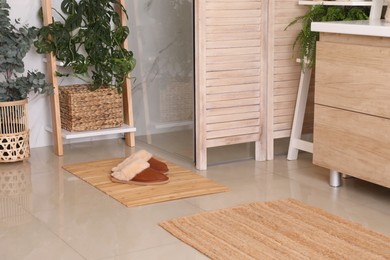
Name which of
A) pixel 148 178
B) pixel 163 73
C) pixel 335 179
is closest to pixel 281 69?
pixel 163 73

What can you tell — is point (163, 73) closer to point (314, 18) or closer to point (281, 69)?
point (281, 69)

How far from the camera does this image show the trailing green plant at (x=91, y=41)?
4020 millimetres

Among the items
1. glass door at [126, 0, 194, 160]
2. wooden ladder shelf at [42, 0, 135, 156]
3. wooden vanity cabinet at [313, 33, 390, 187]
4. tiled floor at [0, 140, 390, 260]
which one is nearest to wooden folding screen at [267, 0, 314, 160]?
tiled floor at [0, 140, 390, 260]

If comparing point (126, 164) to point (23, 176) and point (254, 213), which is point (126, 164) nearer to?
point (23, 176)

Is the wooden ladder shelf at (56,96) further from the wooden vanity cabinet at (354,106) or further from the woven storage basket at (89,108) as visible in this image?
the wooden vanity cabinet at (354,106)

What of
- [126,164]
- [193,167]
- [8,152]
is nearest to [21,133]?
[8,152]

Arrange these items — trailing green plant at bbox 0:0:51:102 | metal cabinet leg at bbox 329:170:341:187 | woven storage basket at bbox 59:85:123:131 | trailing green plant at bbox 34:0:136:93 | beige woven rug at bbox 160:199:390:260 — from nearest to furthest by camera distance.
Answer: beige woven rug at bbox 160:199:390:260 < metal cabinet leg at bbox 329:170:341:187 < trailing green plant at bbox 0:0:51:102 < trailing green plant at bbox 34:0:136:93 < woven storage basket at bbox 59:85:123:131

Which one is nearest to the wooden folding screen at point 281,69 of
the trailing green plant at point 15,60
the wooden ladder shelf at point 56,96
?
the wooden ladder shelf at point 56,96

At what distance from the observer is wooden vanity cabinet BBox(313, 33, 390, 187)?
302cm

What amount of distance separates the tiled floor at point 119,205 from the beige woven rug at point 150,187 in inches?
1.9

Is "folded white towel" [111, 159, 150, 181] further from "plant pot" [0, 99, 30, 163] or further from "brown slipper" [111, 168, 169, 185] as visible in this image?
"plant pot" [0, 99, 30, 163]

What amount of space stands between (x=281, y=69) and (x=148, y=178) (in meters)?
1.05

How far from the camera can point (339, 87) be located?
3240mm

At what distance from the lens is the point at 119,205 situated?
10.4 feet
